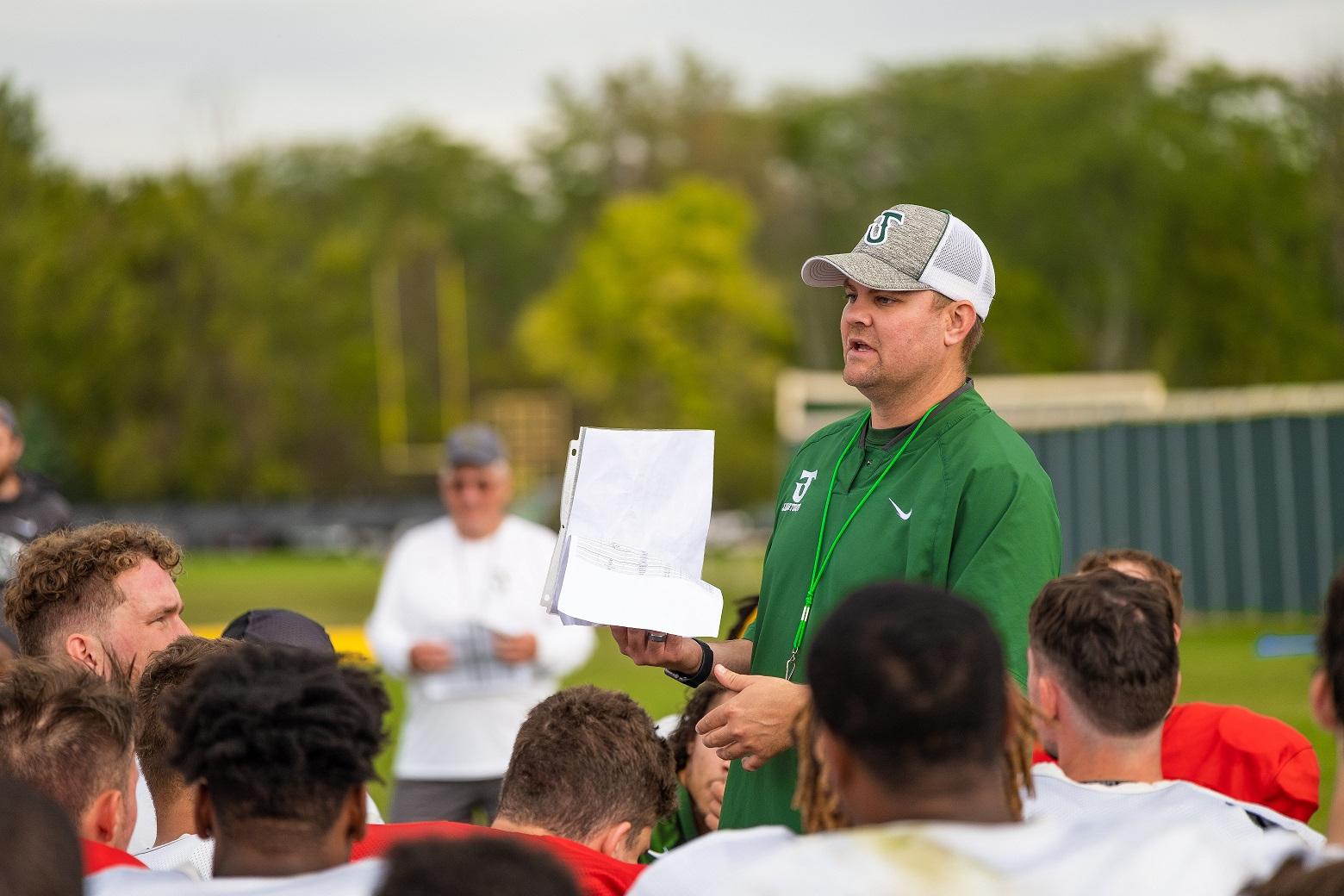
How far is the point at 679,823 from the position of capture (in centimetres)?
485

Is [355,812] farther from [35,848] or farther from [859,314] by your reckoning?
[859,314]

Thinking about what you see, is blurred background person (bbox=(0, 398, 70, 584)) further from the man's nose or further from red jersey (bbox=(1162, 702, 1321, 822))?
red jersey (bbox=(1162, 702, 1321, 822))

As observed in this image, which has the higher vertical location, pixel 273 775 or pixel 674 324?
pixel 674 324

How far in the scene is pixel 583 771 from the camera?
3.67 meters

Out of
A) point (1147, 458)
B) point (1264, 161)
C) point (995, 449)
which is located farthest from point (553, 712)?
point (1264, 161)

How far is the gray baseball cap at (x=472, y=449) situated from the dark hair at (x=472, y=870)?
17.9 feet

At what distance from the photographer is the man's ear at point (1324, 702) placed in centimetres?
260

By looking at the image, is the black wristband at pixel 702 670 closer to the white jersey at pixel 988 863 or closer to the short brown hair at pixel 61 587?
the white jersey at pixel 988 863

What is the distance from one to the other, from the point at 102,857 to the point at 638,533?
131 centimetres

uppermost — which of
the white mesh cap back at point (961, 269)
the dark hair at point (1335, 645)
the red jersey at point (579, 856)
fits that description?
the white mesh cap back at point (961, 269)

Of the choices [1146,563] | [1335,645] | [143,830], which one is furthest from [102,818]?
[1146,563]

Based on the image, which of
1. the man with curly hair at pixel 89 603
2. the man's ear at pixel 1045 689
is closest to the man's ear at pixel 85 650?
the man with curly hair at pixel 89 603

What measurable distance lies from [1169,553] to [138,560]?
826 inches

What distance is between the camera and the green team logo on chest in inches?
157
